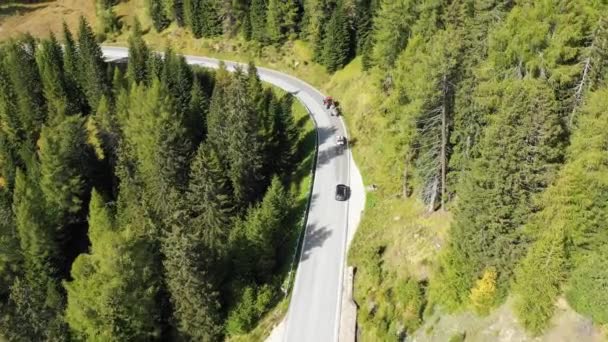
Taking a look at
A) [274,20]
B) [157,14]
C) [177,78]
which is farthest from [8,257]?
[157,14]

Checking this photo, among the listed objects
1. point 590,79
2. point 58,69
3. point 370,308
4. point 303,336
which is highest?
point 590,79

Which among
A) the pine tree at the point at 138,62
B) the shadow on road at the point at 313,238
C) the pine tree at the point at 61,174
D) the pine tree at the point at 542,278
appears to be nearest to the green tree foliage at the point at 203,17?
the pine tree at the point at 138,62

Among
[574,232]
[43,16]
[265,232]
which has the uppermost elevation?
[574,232]

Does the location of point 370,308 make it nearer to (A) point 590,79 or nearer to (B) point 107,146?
(A) point 590,79

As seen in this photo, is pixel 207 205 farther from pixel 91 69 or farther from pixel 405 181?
pixel 91 69

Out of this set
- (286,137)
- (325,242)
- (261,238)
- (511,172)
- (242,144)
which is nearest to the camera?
(511,172)

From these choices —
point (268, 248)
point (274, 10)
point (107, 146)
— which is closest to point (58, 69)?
point (107, 146)

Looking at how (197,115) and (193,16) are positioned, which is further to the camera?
(193,16)

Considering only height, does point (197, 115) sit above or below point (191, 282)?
above
